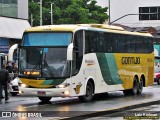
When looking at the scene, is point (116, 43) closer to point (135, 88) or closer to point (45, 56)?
point (135, 88)

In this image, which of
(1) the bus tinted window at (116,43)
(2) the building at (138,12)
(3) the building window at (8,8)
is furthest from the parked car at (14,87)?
(2) the building at (138,12)

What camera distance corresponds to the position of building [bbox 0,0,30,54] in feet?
142

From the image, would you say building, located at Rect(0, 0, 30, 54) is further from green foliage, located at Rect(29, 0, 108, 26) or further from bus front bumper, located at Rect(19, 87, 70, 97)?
green foliage, located at Rect(29, 0, 108, 26)

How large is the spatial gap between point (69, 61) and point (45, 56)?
1.03 metres

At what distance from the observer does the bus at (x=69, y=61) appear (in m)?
20.5

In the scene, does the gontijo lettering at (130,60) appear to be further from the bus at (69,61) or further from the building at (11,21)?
the building at (11,21)

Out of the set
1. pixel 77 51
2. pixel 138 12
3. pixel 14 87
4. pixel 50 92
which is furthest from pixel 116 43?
pixel 138 12

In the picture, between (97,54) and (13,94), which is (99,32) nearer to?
(97,54)

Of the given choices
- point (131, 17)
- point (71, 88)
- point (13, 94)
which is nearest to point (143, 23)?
point (131, 17)

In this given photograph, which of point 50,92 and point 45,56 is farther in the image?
point 45,56

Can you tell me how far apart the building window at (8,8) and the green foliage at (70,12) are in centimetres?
2487

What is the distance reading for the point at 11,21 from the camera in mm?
44844

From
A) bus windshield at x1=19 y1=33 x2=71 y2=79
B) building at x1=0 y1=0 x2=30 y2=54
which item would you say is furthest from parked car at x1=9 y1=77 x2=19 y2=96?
building at x1=0 y1=0 x2=30 y2=54

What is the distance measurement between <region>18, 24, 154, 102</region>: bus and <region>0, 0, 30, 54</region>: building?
1957cm
